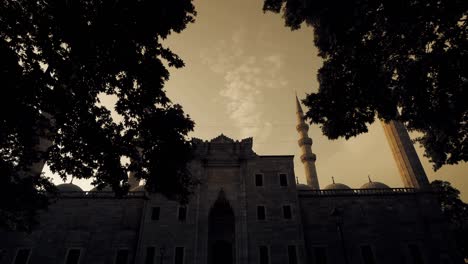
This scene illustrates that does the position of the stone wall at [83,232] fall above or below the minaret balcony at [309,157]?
below

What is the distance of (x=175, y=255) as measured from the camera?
21.4 meters

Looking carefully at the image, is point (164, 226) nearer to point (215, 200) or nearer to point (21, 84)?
point (215, 200)

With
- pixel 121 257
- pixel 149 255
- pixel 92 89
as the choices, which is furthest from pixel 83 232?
pixel 92 89

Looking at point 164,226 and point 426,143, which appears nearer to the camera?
point 426,143

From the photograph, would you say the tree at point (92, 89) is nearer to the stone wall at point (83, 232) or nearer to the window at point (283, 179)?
the stone wall at point (83, 232)

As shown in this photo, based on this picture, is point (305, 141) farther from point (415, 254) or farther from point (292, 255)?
point (292, 255)

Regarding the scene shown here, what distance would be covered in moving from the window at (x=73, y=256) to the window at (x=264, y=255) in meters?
15.4

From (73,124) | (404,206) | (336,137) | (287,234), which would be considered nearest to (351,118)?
(336,137)

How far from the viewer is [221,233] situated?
987 inches

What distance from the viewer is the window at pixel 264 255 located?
838 inches

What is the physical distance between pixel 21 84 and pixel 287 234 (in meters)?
20.6

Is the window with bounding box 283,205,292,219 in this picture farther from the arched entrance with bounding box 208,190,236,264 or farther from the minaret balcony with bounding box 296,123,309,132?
the minaret balcony with bounding box 296,123,309,132

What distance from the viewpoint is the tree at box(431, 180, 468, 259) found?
29.4 metres

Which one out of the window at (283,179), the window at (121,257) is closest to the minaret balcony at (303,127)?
the window at (283,179)
